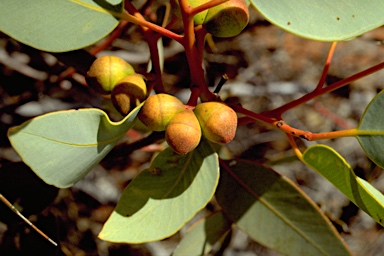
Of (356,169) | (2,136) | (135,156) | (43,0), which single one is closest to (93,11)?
(43,0)

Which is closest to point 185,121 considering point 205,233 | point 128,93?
point 128,93

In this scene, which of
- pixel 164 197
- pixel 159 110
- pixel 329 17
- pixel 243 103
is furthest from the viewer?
pixel 243 103

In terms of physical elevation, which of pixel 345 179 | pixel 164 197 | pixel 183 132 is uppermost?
pixel 183 132

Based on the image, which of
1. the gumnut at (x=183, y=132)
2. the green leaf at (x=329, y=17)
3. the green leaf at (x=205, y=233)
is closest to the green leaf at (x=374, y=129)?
the green leaf at (x=329, y=17)

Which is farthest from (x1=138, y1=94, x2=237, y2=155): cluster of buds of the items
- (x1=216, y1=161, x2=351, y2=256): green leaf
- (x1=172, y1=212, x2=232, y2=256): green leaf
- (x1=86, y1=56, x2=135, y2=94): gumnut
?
(x1=172, y1=212, x2=232, y2=256): green leaf

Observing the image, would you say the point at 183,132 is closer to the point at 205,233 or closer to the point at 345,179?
the point at 345,179

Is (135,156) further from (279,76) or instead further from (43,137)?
(43,137)

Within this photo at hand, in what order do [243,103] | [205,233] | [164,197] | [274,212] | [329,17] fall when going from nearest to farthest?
[329,17] → [164,197] → [274,212] → [205,233] → [243,103]

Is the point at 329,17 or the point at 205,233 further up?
the point at 329,17
